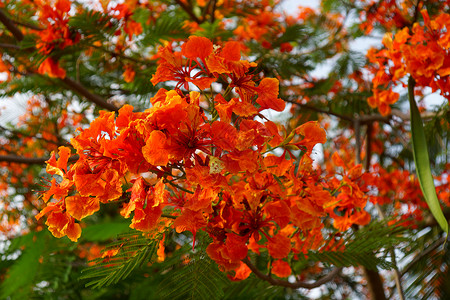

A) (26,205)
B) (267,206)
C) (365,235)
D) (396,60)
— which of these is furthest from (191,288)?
(26,205)

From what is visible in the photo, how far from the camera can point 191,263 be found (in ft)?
2.97

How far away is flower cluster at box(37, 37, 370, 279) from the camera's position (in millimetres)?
753

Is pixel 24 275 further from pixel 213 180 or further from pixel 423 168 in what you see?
pixel 423 168

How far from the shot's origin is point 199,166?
76 cm

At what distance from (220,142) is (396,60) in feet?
3.79

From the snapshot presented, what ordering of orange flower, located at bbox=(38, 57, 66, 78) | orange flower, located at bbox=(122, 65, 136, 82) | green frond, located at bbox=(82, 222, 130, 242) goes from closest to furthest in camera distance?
green frond, located at bbox=(82, 222, 130, 242), orange flower, located at bbox=(38, 57, 66, 78), orange flower, located at bbox=(122, 65, 136, 82)

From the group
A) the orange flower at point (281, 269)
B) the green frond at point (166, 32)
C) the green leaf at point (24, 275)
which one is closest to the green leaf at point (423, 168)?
the orange flower at point (281, 269)

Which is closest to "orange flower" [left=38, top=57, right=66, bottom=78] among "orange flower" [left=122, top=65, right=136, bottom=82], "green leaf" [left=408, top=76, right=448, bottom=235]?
"orange flower" [left=122, top=65, right=136, bottom=82]

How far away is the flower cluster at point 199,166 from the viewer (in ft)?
2.47

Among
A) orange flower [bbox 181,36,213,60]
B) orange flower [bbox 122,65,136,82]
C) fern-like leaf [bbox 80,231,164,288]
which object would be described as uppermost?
orange flower [bbox 122,65,136,82]

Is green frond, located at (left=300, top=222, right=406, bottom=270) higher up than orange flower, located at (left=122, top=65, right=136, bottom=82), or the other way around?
orange flower, located at (left=122, top=65, right=136, bottom=82)

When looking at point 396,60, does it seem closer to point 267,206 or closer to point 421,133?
point 421,133

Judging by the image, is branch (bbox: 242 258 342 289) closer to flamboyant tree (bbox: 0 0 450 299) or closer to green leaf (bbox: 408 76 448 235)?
flamboyant tree (bbox: 0 0 450 299)

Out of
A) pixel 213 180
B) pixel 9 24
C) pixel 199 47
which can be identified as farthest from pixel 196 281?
pixel 9 24
